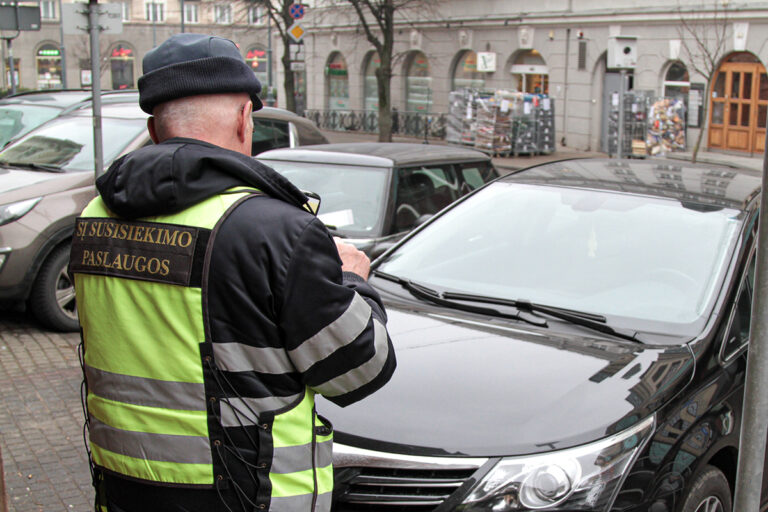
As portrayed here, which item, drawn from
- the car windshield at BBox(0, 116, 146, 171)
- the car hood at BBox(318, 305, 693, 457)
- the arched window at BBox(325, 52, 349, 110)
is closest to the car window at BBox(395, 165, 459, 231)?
the car windshield at BBox(0, 116, 146, 171)

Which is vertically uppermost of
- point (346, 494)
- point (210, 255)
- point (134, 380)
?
point (210, 255)

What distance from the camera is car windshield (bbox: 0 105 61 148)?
35.8ft

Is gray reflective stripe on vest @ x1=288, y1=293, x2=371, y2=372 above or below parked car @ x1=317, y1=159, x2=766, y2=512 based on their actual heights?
above

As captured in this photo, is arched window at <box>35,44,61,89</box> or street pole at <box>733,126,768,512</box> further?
arched window at <box>35,44,61,89</box>

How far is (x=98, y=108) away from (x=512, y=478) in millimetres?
5578

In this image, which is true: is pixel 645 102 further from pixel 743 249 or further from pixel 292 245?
pixel 292 245

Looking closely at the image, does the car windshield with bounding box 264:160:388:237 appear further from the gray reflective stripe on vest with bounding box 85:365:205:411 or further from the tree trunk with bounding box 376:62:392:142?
the tree trunk with bounding box 376:62:392:142

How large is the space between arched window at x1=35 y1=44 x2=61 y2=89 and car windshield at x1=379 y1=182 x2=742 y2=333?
248 ft

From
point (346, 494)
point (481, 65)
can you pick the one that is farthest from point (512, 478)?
point (481, 65)

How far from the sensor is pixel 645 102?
84.5 feet

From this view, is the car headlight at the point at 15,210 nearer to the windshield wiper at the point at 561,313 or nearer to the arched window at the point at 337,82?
the windshield wiper at the point at 561,313

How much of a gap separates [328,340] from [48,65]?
79.8 meters

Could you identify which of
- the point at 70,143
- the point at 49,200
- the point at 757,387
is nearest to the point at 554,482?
the point at 757,387

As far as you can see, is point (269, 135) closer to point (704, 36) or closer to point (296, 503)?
point (296, 503)
